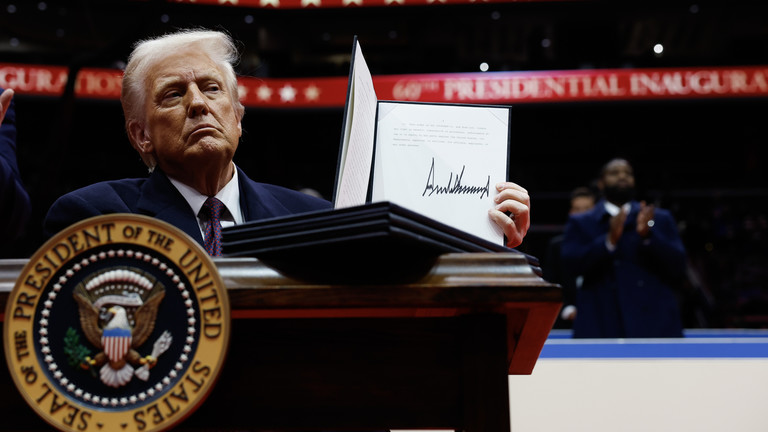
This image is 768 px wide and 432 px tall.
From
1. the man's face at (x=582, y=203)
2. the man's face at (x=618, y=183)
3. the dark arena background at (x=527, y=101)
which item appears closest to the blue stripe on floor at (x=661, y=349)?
the man's face at (x=618, y=183)

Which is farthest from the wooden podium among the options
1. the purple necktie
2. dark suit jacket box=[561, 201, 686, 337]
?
dark suit jacket box=[561, 201, 686, 337]

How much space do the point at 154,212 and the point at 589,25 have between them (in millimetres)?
8832

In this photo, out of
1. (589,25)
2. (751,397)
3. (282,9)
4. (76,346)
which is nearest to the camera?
(76,346)

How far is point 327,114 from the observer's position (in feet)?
30.5

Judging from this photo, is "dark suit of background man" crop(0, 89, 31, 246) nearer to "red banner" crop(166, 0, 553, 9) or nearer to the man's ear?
the man's ear

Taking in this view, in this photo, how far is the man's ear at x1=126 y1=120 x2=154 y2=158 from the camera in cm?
126

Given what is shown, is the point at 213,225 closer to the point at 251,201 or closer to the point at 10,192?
the point at 251,201

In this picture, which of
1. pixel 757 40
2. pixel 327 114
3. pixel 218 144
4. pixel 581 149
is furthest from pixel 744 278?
pixel 218 144

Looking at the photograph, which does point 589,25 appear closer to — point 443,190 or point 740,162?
point 740,162

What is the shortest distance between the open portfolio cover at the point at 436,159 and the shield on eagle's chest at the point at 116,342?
39cm

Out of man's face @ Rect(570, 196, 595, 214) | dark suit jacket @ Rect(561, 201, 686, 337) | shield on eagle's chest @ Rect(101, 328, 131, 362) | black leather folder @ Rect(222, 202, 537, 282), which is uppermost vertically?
man's face @ Rect(570, 196, 595, 214)

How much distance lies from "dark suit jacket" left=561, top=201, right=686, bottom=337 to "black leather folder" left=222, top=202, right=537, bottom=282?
2571 millimetres

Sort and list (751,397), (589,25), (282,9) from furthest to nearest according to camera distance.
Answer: (589,25) < (282,9) < (751,397)
